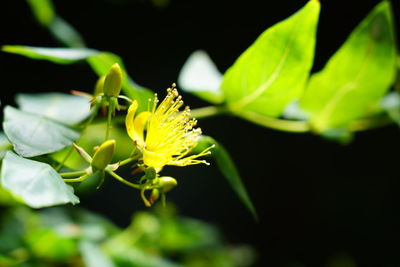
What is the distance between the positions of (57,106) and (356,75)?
57 cm

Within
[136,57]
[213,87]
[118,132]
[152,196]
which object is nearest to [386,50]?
[213,87]

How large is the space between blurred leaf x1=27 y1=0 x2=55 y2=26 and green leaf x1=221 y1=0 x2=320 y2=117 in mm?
514

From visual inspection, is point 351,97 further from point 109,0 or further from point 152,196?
point 109,0

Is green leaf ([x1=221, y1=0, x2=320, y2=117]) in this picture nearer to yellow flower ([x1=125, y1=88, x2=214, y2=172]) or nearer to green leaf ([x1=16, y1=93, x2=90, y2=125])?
yellow flower ([x1=125, y1=88, x2=214, y2=172])

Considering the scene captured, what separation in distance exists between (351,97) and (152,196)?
0.50 m

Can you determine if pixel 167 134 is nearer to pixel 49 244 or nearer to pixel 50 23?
pixel 49 244

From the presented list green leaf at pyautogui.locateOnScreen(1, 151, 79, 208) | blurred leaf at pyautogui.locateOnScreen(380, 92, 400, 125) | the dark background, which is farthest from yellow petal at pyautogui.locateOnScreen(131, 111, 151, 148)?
the dark background

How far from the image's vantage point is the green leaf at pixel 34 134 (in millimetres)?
521

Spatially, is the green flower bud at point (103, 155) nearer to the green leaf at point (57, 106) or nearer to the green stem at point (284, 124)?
the green leaf at point (57, 106)

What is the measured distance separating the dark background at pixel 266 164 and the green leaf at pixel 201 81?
64cm

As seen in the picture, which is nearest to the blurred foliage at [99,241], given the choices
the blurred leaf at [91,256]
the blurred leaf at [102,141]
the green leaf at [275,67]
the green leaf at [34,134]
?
the blurred leaf at [91,256]

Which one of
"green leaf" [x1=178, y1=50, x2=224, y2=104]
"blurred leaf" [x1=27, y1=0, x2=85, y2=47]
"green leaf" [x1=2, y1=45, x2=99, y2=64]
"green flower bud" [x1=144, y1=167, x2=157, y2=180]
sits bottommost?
"green flower bud" [x1=144, y1=167, x2=157, y2=180]

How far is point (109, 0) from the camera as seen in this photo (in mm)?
1318

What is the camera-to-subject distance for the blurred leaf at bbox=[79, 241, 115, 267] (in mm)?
792
